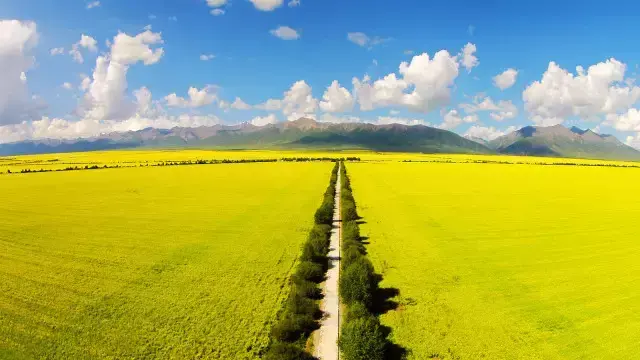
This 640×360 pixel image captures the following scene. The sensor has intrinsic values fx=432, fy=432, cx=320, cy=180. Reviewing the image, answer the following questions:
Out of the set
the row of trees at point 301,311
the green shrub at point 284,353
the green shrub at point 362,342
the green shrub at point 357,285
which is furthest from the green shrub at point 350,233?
the green shrub at point 284,353

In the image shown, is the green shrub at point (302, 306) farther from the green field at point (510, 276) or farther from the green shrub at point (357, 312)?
the green field at point (510, 276)

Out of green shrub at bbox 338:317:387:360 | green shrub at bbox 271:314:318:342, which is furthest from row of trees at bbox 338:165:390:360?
green shrub at bbox 271:314:318:342

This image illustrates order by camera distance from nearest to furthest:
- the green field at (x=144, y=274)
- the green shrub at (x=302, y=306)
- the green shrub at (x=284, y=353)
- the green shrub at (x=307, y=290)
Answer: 1. the green shrub at (x=284, y=353)
2. the green field at (x=144, y=274)
3. the green shrub at (x=302, y=306)
4. the green shrub at (x=307, y=290)

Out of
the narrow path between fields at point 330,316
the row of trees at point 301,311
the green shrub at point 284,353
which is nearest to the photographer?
the green shrub at point 284,353

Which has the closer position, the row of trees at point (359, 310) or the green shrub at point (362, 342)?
the green shrub at point (362, 342)

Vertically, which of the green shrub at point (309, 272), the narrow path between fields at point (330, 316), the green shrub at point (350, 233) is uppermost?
the green shrub at point (350, 233)

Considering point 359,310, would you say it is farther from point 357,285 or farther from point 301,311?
point 301,311

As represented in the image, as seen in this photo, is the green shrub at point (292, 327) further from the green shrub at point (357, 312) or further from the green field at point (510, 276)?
the green field at point (510, 276)

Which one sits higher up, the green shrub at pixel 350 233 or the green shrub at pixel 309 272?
the green shrub at pixel 350 233
